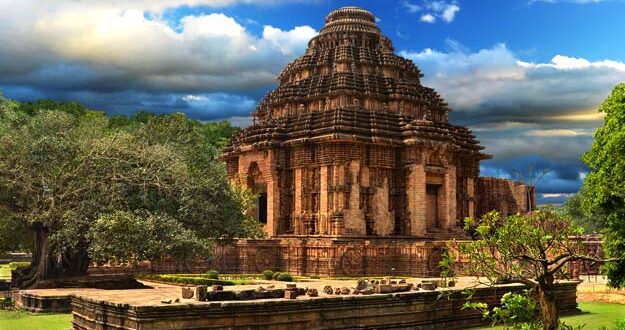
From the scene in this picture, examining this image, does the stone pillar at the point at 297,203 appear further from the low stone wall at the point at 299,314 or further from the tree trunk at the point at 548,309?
the tree trunk at the point at 548,309

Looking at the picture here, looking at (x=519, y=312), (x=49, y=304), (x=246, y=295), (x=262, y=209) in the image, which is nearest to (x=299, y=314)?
(x=246, y=295)

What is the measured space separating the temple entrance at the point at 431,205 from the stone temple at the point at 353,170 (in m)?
0.06

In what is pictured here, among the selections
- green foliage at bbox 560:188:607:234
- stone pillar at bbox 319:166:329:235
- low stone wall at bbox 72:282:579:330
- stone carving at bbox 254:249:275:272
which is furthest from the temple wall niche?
green foliage at bbox 560:188:607:234

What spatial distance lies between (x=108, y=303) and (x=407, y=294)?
663cm

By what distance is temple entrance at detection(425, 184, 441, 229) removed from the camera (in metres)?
40.8

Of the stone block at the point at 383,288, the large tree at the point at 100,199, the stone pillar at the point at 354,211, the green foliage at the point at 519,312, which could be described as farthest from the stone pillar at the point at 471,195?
the green foliage at the point at 519,312

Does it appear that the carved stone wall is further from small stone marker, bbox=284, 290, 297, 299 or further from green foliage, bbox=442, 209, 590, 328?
green foliage, bbox=442, 209, 590, 328

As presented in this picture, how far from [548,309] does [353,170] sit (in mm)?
26045

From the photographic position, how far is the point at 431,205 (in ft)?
135

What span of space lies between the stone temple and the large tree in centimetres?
778

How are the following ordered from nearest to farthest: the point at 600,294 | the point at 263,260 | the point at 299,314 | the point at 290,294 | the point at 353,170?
the point at 299,314, the point at 290,294, the point at 600,294, the point at 263,260, the point at 353,170

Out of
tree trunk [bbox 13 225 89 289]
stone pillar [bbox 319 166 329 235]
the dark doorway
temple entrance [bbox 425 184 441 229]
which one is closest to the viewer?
tree trunk [bbox 13 225 89 289]

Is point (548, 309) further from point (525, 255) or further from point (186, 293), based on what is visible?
point (186, 293)

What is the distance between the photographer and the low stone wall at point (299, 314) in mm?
12781
